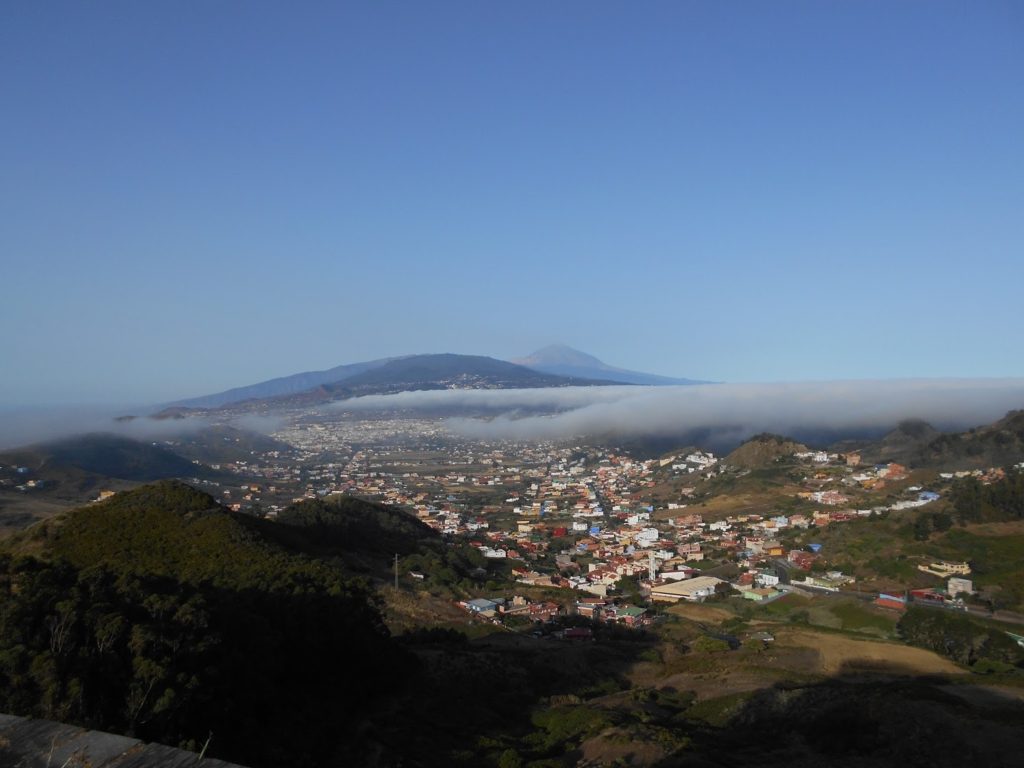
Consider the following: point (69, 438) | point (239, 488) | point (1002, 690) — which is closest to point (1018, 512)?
point (1002, 690)

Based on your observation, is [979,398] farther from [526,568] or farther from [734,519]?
[526,568]

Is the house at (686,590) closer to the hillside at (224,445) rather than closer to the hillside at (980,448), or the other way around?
the hillside at (980,448)

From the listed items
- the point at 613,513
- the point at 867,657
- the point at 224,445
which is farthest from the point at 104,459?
the point at 867,657

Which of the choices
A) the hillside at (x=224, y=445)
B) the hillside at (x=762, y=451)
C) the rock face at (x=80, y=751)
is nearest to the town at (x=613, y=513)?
the hillside at (x=762, y=451)

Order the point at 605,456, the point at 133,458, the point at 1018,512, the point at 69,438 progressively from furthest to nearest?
the point at 605,456 < the point at 69,438 < the point at 133,458 < the point at 1018,512

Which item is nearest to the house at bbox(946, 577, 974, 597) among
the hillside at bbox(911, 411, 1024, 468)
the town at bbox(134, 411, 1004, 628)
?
the town at bbox(134, 411, 1004, 628)

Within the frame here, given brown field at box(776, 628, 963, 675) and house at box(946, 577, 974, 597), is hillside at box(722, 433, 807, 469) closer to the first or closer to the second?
house at box(946, 577, 974, 597)
